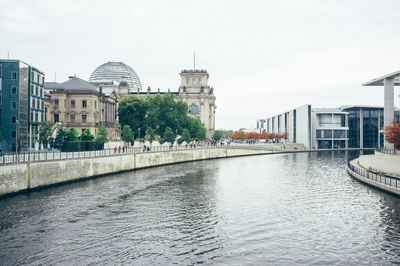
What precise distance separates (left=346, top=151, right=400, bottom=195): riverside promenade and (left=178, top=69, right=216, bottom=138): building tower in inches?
4544

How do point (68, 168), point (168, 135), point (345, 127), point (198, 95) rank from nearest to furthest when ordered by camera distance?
point (68, 168) < point (168, 135) < point (345, 127) < point (198, 95)

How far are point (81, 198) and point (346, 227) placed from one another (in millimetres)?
27006

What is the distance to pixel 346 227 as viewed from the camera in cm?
2839

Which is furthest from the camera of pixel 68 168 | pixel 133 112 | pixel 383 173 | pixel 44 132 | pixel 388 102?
pixel 133 112

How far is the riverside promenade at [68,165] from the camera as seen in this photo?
38.1m

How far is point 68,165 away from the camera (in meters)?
48.2

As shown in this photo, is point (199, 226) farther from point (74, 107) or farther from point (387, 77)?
point (74, 107)

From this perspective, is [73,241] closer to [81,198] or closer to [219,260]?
[219,260]

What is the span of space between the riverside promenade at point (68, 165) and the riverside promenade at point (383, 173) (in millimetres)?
39014

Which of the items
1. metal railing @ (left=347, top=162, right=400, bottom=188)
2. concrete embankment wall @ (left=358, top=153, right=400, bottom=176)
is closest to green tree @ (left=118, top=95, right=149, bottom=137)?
concrete embankment wall @ (left=358, top=153, right=400, bottom=176)

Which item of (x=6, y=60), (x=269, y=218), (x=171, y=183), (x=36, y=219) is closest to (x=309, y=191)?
(x=269, y=218)

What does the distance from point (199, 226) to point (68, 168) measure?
2684 centimetres

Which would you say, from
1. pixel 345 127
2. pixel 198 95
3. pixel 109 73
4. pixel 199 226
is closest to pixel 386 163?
pixel 199 226

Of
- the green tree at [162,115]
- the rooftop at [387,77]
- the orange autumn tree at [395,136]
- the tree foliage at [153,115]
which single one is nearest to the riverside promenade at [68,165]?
the green tree at [162,115]
